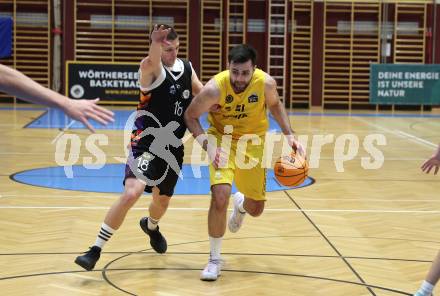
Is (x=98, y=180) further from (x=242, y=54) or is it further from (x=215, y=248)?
(x=242, y=54)

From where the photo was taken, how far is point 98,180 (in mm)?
10484

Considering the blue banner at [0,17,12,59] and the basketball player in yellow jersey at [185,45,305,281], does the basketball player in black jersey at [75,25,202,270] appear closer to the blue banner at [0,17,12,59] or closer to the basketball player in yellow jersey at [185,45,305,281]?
the basketball player in yellow jersey at [185,45,305,281]

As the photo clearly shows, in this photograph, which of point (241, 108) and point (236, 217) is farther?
point (236, 217)

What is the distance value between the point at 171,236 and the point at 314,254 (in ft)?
4.76

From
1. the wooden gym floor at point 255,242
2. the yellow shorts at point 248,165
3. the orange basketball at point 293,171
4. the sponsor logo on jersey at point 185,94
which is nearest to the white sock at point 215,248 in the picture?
the wooden gym floor at point 255,242

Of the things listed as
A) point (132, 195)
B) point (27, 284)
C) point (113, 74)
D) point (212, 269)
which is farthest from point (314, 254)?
point (113, 74)

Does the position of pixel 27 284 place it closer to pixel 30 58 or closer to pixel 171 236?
pixel 171 236

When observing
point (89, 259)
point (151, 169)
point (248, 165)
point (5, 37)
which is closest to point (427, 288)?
point (248, 165)

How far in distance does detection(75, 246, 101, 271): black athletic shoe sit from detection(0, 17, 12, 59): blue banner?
19230 millimetres

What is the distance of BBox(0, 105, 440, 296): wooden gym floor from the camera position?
548cm

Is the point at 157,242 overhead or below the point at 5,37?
below

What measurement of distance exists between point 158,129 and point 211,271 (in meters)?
1.25

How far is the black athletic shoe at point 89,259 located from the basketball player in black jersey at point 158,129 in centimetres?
7

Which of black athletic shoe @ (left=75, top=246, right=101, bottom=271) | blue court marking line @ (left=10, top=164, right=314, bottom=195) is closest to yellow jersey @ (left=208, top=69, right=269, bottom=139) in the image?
black athletic shoe @ (left=75, top=246, right=101, bottom=271)
